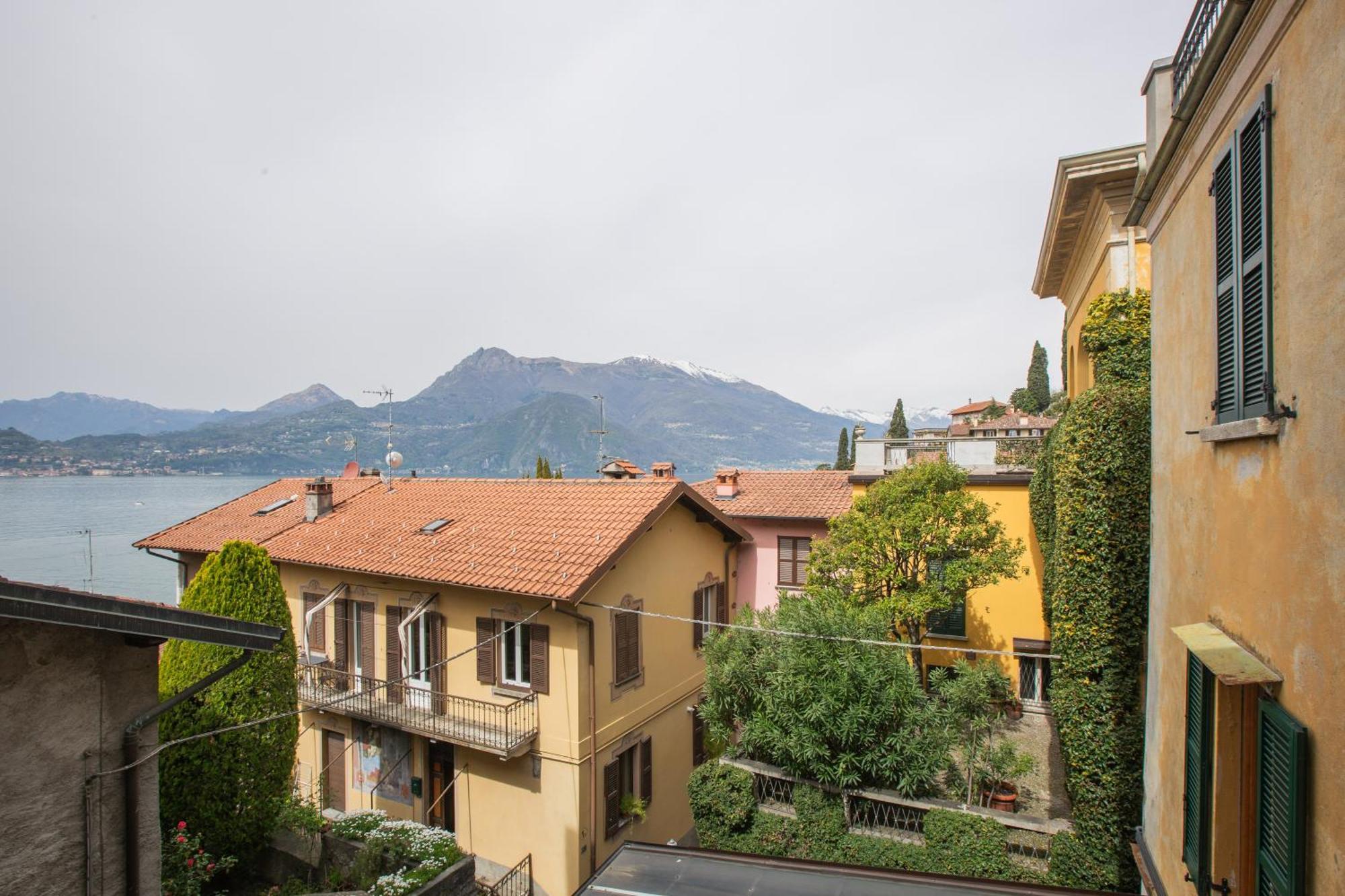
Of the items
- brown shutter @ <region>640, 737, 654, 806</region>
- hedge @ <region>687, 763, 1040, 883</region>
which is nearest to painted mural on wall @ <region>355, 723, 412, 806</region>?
brown shutter @ <region>640, 737, 654, 806</region>

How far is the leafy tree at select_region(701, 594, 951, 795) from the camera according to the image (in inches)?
441

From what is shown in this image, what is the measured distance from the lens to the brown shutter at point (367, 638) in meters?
15.8

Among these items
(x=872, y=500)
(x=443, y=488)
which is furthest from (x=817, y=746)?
(x=443, y=488)

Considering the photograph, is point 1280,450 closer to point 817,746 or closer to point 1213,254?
point 1213,254

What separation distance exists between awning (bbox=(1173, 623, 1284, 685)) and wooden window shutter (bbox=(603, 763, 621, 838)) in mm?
11696

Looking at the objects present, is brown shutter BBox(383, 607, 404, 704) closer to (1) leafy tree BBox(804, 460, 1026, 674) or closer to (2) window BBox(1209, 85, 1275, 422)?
(1) leafy tree BBox(804, 460, 1026, 674)

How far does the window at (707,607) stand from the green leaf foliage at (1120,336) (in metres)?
10.5

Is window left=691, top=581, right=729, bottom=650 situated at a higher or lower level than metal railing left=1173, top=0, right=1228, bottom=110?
lower

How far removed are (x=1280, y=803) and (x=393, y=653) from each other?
1548cm


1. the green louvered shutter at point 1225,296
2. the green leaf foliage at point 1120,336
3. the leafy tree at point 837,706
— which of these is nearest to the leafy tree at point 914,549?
the leafy tree at point 837,706

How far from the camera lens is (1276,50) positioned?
3277mm

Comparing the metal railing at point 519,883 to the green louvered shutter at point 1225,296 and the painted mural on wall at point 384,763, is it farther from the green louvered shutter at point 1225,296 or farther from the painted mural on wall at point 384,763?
the green louvered shutter at point 1225,296

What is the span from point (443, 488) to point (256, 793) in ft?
32.2

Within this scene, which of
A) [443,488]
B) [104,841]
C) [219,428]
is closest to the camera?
[104,841]
